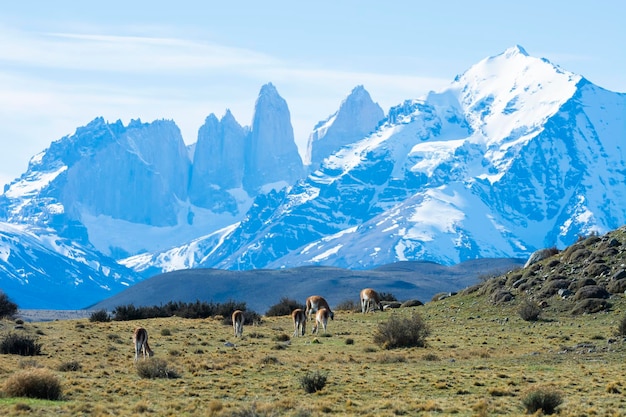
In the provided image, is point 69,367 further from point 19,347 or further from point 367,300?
point 367,300

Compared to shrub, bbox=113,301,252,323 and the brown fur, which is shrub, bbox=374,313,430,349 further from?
shrub, bbox=113,301,252,323

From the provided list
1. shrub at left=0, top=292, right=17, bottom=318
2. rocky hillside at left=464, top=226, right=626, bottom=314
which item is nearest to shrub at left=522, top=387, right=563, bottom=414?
rocky hillside at left=464, top=226, right=626, bottom=314

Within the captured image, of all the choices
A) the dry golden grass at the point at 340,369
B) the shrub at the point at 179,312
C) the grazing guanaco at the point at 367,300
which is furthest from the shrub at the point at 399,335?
the shrub at the point at 179,312

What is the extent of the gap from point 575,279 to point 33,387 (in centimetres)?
3892

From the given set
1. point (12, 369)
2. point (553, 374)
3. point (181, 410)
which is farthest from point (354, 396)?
point (12, 369)

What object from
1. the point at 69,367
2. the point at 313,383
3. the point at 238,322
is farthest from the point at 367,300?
the point at 313,383

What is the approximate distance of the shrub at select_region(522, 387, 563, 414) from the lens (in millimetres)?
28547

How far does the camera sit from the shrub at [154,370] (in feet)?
118

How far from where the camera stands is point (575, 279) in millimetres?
62250

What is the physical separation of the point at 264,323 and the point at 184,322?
4778mm

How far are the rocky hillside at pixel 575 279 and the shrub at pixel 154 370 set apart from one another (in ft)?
91.4

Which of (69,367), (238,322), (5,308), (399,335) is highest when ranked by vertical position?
(5,308)

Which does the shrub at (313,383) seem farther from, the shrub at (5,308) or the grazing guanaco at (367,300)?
the shrub at (5,308)

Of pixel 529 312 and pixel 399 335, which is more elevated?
pixel 529 312
